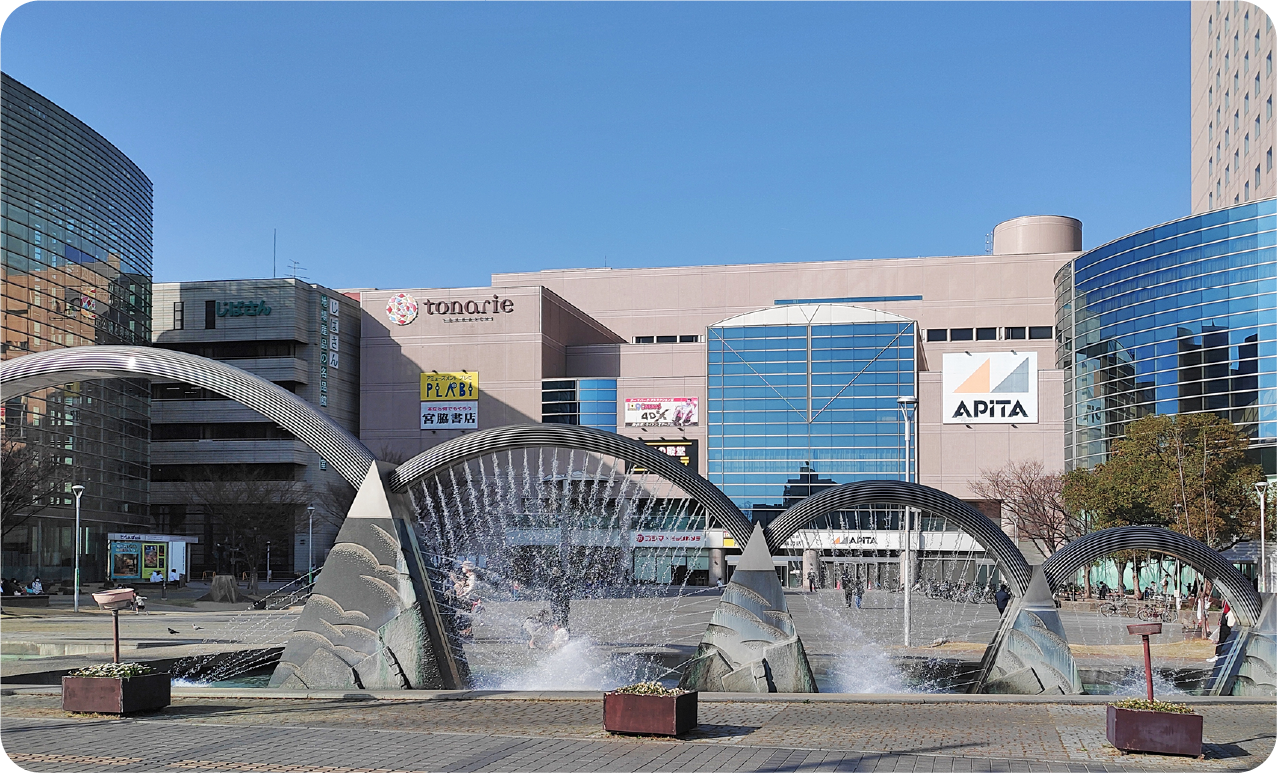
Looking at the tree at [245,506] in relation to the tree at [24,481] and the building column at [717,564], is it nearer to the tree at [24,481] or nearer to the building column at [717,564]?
the tree at [24,481]

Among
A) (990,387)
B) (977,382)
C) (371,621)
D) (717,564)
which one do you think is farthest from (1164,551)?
(977,382)

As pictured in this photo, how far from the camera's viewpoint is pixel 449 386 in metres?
82.7

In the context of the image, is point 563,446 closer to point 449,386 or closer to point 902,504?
point 902,504

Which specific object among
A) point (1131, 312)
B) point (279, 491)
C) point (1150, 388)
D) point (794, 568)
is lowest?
point (794, 568)

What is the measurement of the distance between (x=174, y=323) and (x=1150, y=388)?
65.9 meters

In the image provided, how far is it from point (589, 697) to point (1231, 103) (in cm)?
6806

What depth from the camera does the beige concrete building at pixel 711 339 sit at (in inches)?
2923

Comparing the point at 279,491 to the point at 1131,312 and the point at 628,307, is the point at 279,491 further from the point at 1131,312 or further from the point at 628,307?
the point at 1131,312

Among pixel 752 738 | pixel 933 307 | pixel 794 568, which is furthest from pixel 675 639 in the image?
pixel 933 307

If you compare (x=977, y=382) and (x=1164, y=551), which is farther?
(x=977, y=382)

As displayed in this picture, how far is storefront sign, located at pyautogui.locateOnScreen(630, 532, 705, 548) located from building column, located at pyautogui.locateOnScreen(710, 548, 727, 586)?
1.08 m

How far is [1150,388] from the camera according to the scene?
189ft

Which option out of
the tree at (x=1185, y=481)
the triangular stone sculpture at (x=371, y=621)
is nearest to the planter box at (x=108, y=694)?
the triangular stone sculpture at (x=371, y=621)

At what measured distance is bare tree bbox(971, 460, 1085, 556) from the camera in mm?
57472
